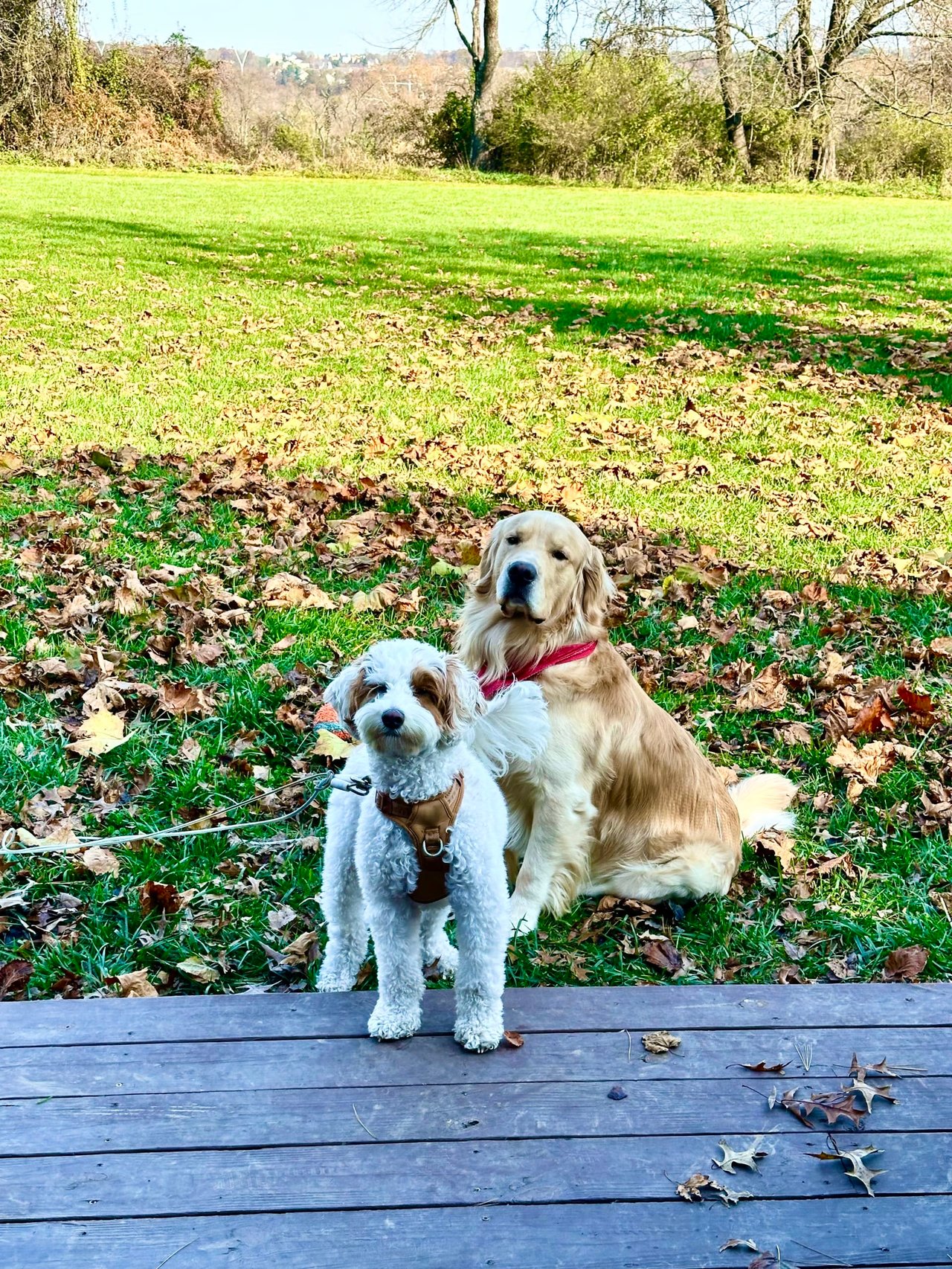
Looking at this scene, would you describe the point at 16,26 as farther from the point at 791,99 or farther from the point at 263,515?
the point at 263,515

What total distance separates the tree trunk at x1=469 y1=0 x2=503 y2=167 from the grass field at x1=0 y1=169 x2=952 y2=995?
22.9 m

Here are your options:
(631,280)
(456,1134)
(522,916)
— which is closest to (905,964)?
(522,916)

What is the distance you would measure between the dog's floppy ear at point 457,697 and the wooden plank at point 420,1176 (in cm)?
102

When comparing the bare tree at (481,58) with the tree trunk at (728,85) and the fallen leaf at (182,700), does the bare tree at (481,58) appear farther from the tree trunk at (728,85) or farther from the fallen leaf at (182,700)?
the fallen leaf at (182,700)

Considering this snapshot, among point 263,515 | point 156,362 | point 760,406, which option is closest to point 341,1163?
point 263,515

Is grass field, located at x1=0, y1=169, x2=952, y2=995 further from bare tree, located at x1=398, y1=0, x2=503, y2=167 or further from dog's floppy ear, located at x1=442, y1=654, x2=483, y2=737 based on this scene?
bare tree, located at x1=398, y1=0, x2=503, y2=167

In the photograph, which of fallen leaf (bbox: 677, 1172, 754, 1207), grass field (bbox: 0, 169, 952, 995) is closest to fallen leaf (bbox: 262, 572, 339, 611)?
grass field (bbox: 0, 169, 952, 995)

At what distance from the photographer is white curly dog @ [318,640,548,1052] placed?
2.66m

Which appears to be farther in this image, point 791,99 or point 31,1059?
point 791,99

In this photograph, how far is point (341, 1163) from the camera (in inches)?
97.6

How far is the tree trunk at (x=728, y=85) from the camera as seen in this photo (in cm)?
2817

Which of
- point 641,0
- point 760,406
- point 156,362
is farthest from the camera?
point 641,0

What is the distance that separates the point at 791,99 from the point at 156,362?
1711 cm

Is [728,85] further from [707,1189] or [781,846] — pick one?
[707,1189]
